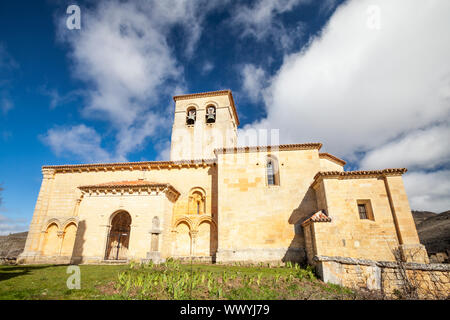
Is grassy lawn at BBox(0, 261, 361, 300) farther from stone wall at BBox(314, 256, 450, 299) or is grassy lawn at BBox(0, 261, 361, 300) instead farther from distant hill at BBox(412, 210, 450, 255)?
distant hill at BBox(412, 210, 450, 255)

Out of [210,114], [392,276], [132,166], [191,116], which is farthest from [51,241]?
[392,276]

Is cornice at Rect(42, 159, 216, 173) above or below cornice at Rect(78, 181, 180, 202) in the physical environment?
above

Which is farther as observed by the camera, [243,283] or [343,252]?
[343,252]

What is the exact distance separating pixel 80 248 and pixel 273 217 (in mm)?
12719

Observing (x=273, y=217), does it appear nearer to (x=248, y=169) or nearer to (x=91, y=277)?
(x=248, y=169)

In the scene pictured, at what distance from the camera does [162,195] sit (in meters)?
14.4

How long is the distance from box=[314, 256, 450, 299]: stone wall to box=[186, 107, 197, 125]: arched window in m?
19.3

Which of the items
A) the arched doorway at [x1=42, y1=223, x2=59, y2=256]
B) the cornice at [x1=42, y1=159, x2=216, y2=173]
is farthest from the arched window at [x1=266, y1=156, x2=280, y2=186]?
the arched doorway at [x1=42, y1=223, x2=59, y2=256]

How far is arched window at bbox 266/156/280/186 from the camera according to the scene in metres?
15.5

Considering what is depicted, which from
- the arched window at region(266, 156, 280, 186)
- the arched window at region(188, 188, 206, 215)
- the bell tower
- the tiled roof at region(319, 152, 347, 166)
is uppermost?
the bell tower

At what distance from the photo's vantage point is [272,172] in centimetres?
1591

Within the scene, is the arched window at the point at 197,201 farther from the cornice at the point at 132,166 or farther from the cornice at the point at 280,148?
the cornice at the point at 280,148

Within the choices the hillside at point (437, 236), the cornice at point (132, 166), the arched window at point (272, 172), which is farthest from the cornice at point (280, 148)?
the hillside at point (437, 236)
